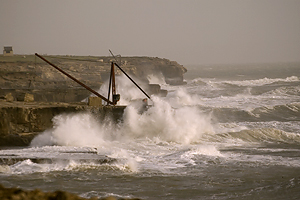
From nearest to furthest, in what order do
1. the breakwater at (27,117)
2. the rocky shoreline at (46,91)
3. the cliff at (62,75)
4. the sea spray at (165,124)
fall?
the breakwater at (27,117) < the rocky shoreline at (46,91) < the sea spray at (165,124) < the cliff at (62,75)

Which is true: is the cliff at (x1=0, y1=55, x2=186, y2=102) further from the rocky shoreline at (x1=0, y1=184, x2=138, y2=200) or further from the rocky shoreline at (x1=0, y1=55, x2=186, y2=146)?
the rocky shoreline at (x1=0, y1=184, x2=138, y2=200)

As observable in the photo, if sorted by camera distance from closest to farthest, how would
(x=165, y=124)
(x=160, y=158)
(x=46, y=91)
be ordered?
(x=160, y=158)
(x=165, y=124)
(x=46, y=91)

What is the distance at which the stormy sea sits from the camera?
13672mm

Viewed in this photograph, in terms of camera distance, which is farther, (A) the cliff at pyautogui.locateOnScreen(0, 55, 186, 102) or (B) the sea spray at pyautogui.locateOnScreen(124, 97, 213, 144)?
(A) the cliff at pyautogui.locateOnScreen(0, 55, 186, 102)

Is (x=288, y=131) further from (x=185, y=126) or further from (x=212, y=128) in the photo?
(x=185, y=126)

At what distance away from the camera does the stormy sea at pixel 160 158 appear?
1367 centimetres

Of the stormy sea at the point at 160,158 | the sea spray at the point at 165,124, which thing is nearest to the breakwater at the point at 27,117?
the stormy sea at the point at 160,158

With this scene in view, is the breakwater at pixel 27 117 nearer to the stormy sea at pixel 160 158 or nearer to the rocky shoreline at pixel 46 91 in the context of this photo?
the rocky shoreline at pixel 46 91

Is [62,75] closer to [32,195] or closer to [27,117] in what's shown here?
[27,117]

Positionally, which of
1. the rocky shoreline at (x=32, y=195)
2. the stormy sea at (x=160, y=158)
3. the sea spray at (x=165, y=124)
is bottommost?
the stormy sea at (x=160, y=158)

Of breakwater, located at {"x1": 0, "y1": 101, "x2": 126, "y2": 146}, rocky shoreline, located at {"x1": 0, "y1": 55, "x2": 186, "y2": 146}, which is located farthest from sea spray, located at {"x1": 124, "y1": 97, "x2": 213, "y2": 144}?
breakwater, located at {"x1": 0, "y1": 101, "x2": 126, "y2": 146}

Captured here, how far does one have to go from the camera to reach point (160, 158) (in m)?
17.7

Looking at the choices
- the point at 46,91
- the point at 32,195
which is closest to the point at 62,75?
the point at 46,91

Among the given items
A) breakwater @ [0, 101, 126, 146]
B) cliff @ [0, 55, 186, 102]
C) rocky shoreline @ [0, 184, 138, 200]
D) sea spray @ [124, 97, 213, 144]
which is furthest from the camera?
cliff @ [0, 55, 186, 102]
